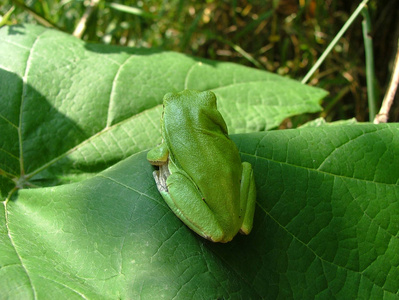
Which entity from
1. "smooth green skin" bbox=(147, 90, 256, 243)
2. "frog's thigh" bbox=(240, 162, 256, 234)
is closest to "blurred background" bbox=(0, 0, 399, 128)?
"smooth green skin" bbox=(147, 90, 256, 243)

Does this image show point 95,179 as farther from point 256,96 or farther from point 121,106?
point 256,96

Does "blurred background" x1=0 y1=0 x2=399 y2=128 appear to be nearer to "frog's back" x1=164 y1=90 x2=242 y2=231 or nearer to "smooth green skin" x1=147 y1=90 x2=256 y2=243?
"frog's back" x1=164 y1=90 x2=242 y2=231

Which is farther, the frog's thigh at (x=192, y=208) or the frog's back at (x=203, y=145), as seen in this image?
the frog's back at (x=203, y=145)

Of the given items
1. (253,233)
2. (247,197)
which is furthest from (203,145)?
(253,233)

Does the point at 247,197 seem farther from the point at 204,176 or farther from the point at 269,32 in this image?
the point at 269,32

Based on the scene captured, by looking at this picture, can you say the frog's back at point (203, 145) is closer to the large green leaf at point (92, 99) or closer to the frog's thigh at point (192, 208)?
the frog's thigh at point (192, 208)

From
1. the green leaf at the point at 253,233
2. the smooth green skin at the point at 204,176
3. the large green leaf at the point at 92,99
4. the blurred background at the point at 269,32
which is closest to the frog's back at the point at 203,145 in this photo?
the smooth green skin at the point at 204,176
